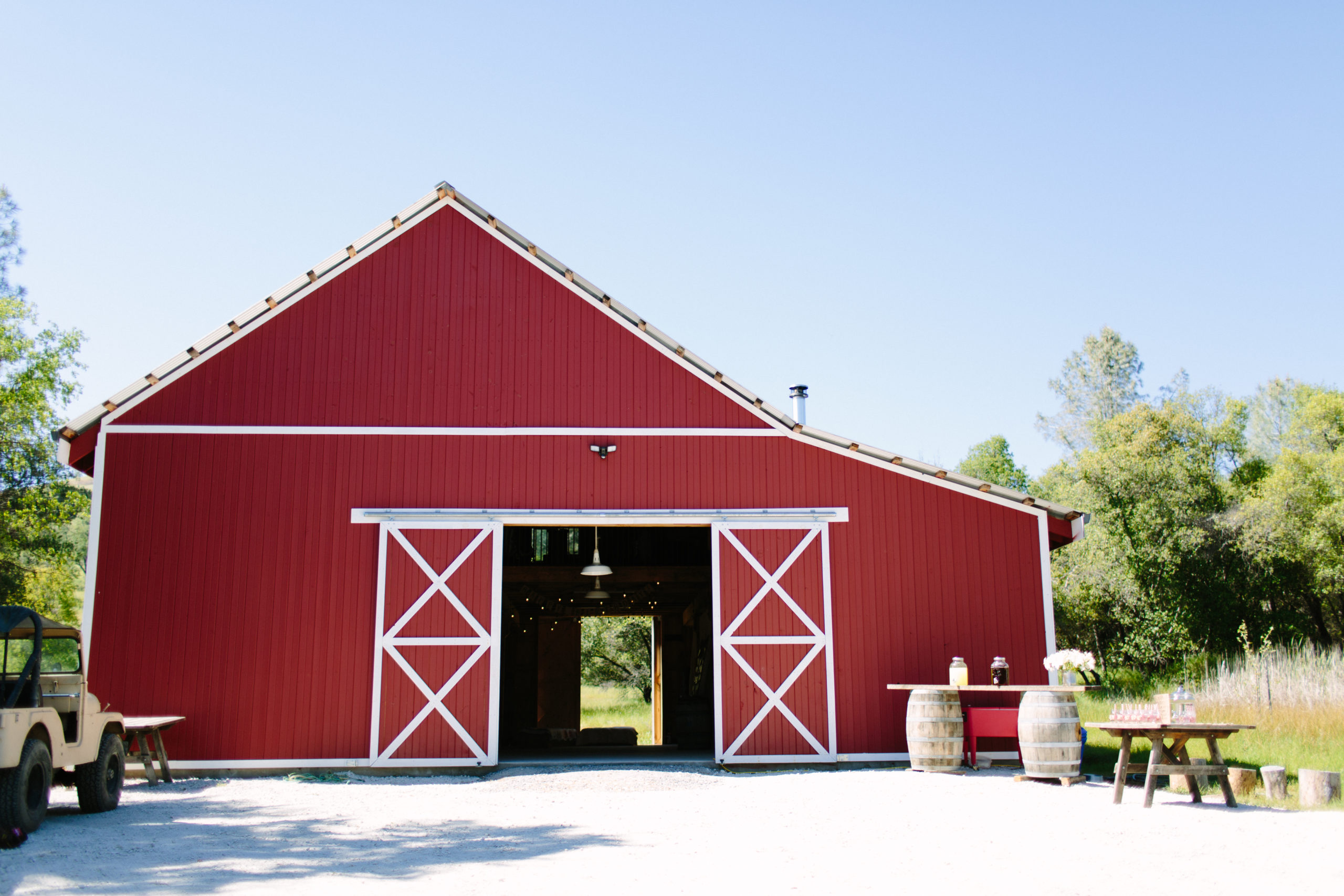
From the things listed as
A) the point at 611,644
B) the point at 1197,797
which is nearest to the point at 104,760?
the point at 1197,797

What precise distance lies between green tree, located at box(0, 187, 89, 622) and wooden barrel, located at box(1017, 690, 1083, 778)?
86.8 feet

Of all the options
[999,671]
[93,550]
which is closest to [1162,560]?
[999,671]

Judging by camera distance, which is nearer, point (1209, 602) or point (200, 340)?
point (200, 340)

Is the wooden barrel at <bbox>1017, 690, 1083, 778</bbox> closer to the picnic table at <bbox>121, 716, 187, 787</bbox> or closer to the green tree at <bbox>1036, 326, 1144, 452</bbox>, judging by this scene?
the picnic table at <bbox>121, 716, 187, 787</bbox>

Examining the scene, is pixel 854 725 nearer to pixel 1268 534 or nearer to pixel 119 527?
pixel 119 527

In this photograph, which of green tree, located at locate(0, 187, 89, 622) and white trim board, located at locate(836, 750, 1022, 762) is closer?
white trim board, located at locate(836, 750, 1022, 762)

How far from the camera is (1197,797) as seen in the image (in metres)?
8.38

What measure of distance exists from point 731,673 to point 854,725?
4.83 feet

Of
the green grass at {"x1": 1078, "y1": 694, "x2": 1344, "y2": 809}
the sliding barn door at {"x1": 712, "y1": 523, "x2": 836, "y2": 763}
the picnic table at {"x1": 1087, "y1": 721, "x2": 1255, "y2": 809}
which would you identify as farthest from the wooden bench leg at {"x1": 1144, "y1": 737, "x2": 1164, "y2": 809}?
the sliding barn door at {"x1": 712, "y1": 523, "x2": 836, "y2": 763}

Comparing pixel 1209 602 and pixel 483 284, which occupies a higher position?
pixel 483 284

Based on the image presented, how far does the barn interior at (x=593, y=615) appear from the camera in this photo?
16.3 metres

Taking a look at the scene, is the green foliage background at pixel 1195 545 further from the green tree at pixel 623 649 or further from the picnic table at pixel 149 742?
the picnic table at pixel 149 742

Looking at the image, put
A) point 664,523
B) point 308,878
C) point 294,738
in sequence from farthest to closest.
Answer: point 664,523, point 294,738, point 308,878

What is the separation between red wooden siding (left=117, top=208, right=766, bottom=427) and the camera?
11.7 metres
